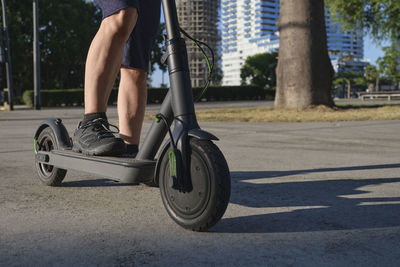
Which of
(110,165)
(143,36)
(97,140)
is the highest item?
(143,36)

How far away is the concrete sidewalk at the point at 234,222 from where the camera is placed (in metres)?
1.66

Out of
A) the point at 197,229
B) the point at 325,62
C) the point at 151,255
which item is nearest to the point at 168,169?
the point at 197,229

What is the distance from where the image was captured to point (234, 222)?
212 centimetres

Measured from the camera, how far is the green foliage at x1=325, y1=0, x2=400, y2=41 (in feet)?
61.2

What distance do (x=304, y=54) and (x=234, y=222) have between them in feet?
33.7

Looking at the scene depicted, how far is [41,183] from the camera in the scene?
3.13 meters

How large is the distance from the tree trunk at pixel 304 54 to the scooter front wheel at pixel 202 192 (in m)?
10.3

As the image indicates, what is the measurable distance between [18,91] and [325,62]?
34.8 metres

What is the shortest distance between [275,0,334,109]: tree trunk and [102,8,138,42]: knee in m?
9.90

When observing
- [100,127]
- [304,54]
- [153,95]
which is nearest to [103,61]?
[100,127]

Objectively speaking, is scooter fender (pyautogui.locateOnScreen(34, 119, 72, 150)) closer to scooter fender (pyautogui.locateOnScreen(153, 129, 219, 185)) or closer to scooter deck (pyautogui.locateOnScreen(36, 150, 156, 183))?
scooter deck (pyautogui.locateOnScreen(36, 150, 156, 183))

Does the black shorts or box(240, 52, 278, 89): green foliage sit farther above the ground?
box(240, 52, 278, 89): green foliage

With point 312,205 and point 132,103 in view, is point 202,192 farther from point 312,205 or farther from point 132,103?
point 132,103

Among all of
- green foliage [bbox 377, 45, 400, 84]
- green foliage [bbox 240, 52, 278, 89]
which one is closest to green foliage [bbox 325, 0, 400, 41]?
green foliage [bbox 377, 45, 400, 84]
